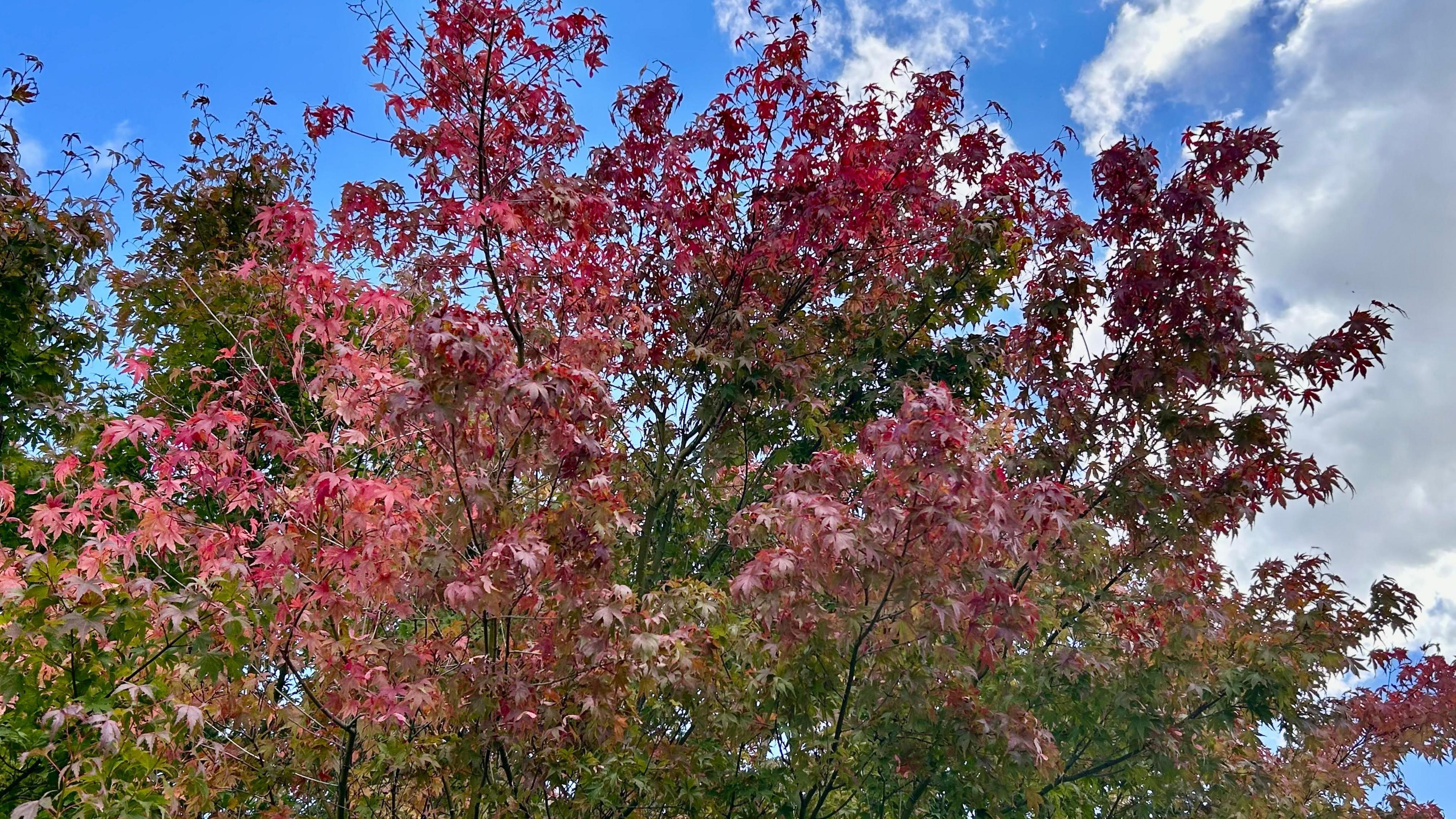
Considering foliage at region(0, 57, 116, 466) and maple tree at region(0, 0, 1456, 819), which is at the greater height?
foliage at region(0, 57, 116, 466)

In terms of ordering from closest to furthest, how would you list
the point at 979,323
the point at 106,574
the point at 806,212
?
the point at 106,574
the point at 806,212
the point at 979,323

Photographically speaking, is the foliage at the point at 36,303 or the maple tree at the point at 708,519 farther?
the foliage at the point at 36,303

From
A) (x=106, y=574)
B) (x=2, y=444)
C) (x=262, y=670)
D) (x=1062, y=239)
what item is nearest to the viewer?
(x=106, y=574)

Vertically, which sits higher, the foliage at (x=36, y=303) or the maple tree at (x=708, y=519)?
the foliage at (x=36, y=303)

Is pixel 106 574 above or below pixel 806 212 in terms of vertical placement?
below

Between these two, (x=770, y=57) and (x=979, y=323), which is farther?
(x=979, y=323)

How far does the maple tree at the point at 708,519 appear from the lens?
4586mm

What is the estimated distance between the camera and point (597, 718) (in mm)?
4992

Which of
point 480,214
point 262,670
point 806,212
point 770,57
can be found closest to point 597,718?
point 262,670

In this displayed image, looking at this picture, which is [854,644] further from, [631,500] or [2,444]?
[2,444]

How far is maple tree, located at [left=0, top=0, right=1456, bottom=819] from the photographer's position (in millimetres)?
4586

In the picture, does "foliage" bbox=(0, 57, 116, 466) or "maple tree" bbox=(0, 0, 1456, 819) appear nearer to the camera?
"maple tree" bbox=(0, 0, 1456, 819)

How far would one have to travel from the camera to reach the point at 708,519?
309 inches

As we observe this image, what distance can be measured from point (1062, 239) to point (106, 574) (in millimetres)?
6129
